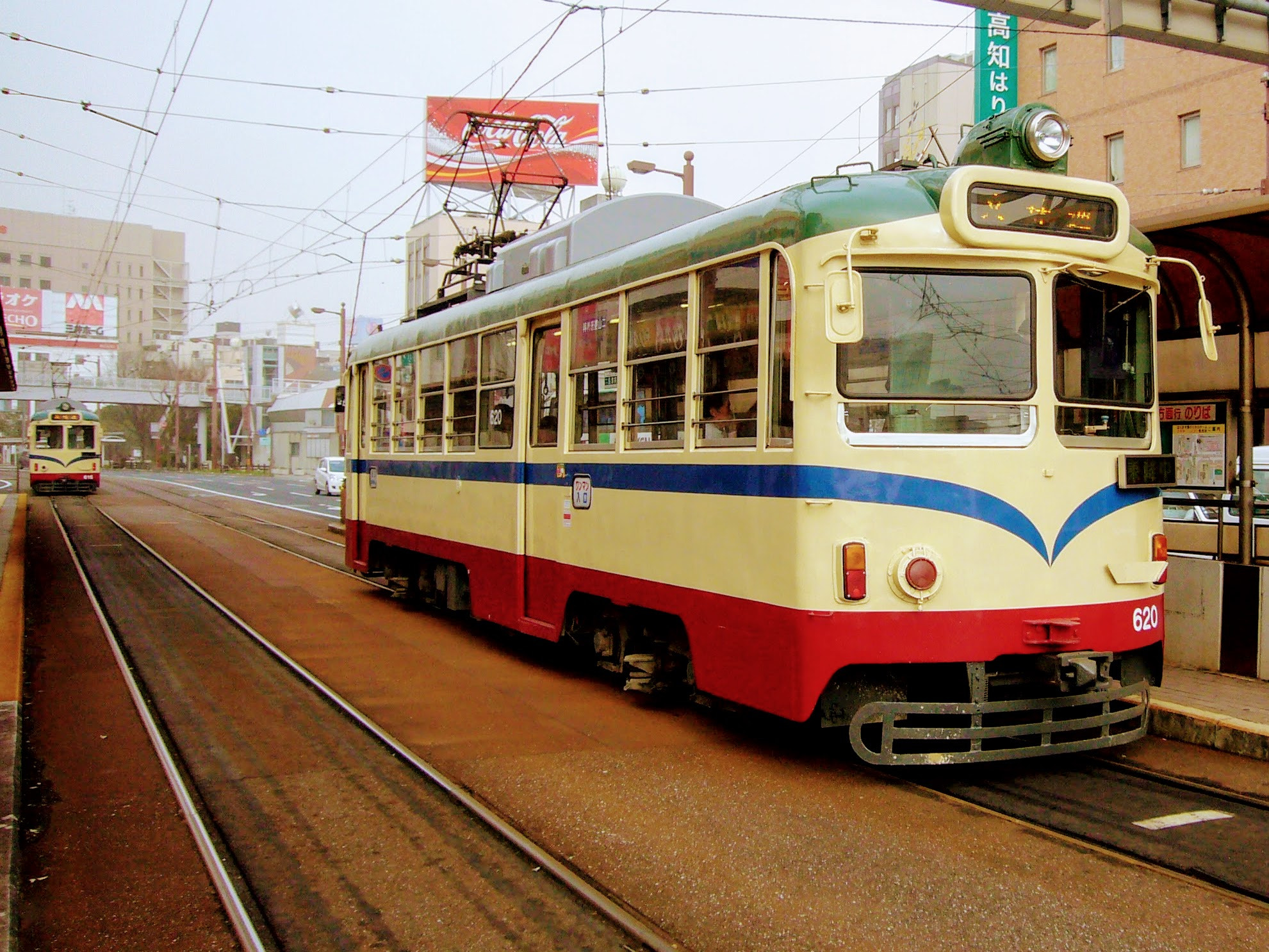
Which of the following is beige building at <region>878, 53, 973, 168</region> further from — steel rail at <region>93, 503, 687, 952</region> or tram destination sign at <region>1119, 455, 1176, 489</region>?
steel rail at <region>93, 503, 687, 952</region>

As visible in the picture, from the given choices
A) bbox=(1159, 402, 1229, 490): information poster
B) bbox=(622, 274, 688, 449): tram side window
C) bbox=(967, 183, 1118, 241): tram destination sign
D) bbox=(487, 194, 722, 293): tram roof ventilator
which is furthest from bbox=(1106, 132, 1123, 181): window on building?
bbox=(622, 274, 688, 449): tram side window

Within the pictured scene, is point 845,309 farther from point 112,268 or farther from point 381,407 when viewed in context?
point 112,268

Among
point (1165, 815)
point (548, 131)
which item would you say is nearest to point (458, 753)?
point (1165, 815)

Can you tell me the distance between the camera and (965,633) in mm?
5441

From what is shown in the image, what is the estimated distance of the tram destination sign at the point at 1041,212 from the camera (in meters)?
5.56

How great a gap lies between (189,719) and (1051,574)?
5312 mm

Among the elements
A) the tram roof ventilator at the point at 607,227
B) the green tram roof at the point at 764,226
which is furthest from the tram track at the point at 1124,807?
the tram roof ventilator at the point at 607,227

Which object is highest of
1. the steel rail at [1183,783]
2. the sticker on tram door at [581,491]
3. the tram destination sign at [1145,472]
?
the tram destination sign at [1145,472]

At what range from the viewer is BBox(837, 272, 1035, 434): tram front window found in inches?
216

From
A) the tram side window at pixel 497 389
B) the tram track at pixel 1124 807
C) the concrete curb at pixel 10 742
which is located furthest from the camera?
the tram side window at pixel 497 389

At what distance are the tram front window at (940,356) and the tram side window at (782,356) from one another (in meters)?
0.28

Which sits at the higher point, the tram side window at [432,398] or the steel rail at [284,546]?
the tram side window at [432,398]

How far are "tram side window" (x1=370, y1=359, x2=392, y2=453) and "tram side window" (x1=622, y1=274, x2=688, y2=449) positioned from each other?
545 centimetres

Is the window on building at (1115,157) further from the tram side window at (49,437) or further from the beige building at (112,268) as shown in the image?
the beige building at (112,268)
